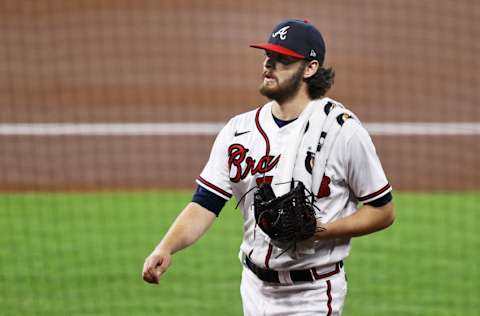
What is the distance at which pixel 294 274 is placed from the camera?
406 centimetres

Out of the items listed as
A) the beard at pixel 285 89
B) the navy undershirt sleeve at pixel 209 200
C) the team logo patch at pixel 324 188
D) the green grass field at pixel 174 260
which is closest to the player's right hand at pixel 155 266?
the navy undershirt sleeve at pixel 209 200

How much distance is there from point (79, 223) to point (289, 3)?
836 centimetres

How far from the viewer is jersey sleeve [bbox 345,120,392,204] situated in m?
3.93

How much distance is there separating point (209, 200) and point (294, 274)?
1.69ft

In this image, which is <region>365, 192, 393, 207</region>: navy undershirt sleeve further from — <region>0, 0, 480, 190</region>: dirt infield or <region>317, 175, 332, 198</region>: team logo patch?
<region>0, 0, 480, 190</region>: dirt infield

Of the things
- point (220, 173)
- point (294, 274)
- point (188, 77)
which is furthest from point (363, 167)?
point (188, 77)

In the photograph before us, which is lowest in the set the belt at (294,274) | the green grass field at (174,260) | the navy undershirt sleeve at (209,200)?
the green grass field at (174,260)

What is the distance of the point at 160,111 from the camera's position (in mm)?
13484

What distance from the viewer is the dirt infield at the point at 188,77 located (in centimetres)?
1148

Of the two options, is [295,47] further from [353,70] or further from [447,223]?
[353,70]

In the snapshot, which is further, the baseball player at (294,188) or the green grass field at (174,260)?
the green grass field at (174,260)

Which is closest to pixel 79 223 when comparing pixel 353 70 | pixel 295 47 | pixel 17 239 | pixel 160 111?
pixel 17 239

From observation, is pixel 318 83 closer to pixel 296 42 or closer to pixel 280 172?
pixel 296 42

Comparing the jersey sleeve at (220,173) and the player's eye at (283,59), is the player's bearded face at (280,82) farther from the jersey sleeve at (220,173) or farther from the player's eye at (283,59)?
the jersey sleeve at (220,173)
